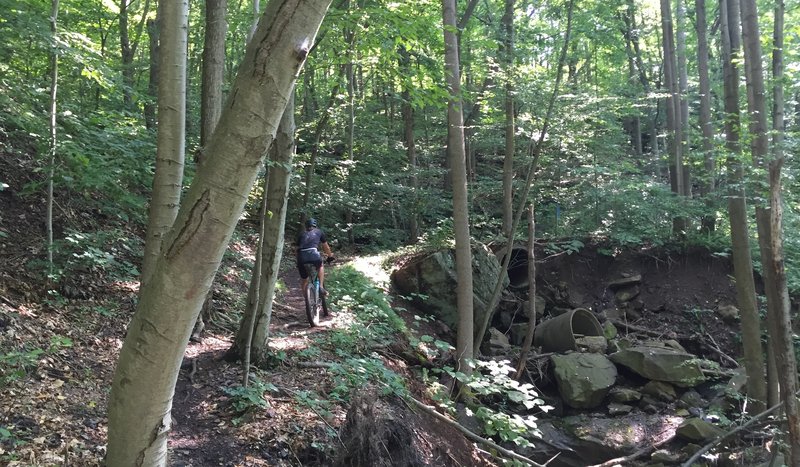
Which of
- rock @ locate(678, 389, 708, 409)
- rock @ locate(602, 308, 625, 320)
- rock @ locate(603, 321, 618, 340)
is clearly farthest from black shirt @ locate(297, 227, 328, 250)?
rock @ locate(602, 308, 625, 320)

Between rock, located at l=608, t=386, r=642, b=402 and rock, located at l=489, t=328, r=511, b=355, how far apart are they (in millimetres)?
2136

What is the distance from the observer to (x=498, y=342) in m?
11.1

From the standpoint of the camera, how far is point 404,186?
53.7 ft

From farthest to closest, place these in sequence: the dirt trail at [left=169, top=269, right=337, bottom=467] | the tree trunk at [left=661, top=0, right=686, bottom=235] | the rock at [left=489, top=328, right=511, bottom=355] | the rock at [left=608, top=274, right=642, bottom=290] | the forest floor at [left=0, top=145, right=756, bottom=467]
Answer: the tree trunk at [left=661, top=0, right=686, bottom=235] → the rock at [left=608, top=274, right=642, bottom=290] → the rock at [left=489, top=328, right=511, bottom=355] → the dirt trail at [left=169, top=269, right=337, bottom=467] → the forest floor at [left=0, top=145, right=756, bottom=467]

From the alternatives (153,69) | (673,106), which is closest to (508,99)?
(153,69)

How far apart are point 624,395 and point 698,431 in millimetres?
1622

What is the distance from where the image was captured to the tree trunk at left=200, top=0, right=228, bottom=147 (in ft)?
18.9

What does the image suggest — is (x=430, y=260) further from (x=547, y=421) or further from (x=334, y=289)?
(x=547, y=421)

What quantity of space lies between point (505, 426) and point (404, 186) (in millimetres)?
11923

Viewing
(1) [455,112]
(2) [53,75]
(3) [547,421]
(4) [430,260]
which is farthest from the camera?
(4) [430,260]

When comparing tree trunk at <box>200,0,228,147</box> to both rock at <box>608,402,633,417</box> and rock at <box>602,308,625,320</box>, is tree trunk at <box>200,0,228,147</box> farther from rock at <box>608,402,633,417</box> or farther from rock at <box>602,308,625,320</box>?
rock at <box>602,308,625,320</box>

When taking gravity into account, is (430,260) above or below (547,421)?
above

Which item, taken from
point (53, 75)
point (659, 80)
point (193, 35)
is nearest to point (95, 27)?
point (193, 35)

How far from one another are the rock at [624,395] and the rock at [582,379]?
0.49 ft
